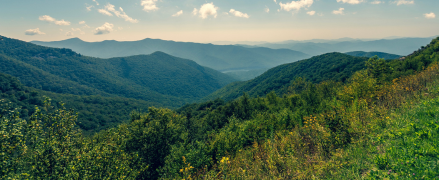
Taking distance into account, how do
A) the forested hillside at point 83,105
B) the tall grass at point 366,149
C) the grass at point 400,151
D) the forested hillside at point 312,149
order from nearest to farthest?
the grass at point 400,151, the tall grass at point 366,149, the forested hillside at point 312,149, the forested hillside at point 83,105

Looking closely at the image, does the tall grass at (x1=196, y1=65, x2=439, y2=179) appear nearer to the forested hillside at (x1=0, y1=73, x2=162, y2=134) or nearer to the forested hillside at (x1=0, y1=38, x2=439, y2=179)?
the forested hillside at (x1=0, y1=38, x2=439, y2=179)

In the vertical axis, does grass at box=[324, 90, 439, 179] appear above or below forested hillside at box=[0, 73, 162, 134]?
above

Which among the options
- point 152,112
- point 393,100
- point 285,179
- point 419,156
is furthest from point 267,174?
point 152,112

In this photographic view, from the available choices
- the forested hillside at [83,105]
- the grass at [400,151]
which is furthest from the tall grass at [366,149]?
the forested hillside at [83,105]

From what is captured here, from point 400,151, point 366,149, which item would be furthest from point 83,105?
point 400,151

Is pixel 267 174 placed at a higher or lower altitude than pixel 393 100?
lower

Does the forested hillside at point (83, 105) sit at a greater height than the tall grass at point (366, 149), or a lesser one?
lesser

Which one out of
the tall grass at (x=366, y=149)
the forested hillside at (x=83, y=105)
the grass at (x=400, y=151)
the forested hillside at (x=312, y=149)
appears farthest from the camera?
the forested hillside at (x=83, y=105)

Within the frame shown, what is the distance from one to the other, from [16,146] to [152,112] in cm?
2357

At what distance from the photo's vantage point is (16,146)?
31.4ft

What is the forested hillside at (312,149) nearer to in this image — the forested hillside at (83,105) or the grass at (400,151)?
the grass at (400,151)

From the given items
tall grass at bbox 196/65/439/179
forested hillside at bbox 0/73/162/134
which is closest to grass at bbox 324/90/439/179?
tall grass at bbox 196/65/439/179

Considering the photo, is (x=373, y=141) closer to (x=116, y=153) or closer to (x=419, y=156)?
(x=419, y=156)

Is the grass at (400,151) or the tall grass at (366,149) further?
the tall grass at (366,149)
